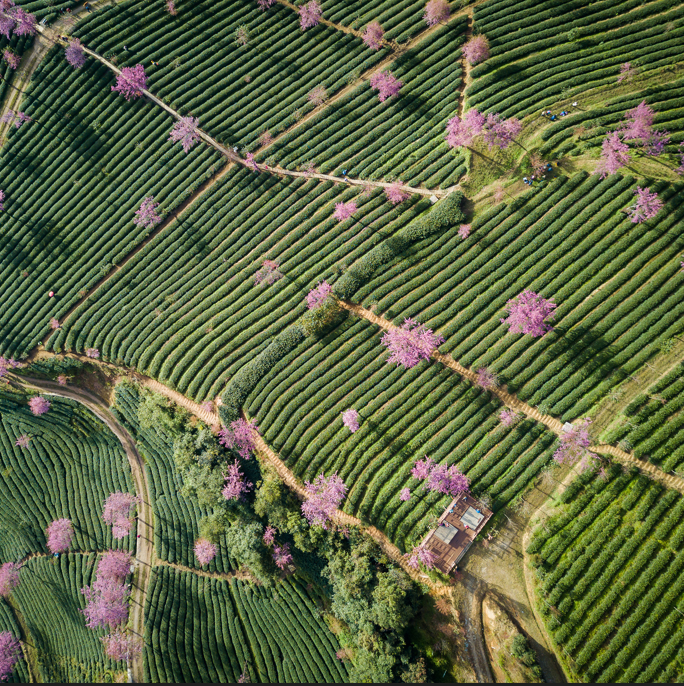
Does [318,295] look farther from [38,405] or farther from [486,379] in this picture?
[38,405]

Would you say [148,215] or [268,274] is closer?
[268,274]

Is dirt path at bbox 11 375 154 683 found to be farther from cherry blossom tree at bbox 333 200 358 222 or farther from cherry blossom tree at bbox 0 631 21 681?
cherry blossom tree at bbox 333 200 358 222

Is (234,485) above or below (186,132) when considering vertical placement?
below

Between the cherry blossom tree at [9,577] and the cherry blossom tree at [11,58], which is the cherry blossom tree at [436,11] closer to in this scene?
the cherry blossom tree at [11,58]

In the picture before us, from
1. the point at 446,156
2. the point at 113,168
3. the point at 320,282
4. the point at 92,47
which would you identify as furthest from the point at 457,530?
the point at 92,47

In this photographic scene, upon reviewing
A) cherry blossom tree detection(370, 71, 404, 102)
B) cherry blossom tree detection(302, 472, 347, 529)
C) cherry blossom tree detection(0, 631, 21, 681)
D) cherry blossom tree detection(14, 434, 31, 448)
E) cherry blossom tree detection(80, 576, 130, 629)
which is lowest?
cherry blossom tree detection(0, 631, 21, 681)

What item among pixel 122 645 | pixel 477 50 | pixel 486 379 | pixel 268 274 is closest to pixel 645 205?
pixel 486 379

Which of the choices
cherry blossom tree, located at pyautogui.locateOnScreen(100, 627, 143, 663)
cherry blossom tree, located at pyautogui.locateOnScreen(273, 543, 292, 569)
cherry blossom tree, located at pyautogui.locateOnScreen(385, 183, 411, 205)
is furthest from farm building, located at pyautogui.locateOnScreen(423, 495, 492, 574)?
cherry blossom tree, located at pyautogui.locateOnScreen(100, 627, 143, 663)
